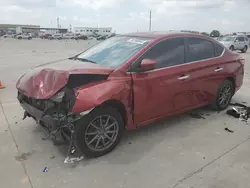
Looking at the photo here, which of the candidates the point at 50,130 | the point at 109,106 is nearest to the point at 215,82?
the point at 109,106

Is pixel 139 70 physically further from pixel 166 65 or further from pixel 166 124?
pixel 166 124

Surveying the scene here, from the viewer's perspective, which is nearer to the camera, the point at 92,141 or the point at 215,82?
the point at 92,141

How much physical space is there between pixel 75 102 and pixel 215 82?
308 cm

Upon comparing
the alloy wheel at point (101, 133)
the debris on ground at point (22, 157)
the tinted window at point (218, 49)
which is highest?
the tinted window at point (218, 49)

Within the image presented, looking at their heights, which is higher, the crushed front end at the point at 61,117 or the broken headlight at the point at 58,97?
the broken headlight at the point at 58,97

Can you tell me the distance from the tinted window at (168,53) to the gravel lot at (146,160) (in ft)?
3.88

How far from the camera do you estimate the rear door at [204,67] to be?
15.2 ft

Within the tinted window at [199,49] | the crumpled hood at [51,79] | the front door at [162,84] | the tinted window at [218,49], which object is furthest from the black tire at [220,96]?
the crumpled hood at [51,79]

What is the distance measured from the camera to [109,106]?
140 inches

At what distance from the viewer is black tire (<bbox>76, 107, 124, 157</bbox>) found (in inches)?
131

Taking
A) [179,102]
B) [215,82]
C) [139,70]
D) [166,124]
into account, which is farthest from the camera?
[215,82]

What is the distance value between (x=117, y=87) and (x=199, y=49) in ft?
6.91

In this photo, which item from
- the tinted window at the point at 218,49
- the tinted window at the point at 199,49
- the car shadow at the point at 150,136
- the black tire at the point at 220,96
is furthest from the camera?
the black tire at the point at 220,96

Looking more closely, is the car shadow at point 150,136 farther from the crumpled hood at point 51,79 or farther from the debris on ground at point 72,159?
the crumpled hood at point 51,79
